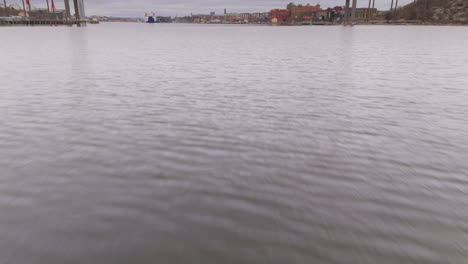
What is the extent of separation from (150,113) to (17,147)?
416 cm

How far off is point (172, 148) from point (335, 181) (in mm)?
3846

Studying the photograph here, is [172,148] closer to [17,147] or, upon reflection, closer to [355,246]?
[17,147]

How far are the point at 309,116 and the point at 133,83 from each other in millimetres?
10089

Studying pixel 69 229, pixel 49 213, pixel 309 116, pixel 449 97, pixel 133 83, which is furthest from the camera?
pixel 133 83

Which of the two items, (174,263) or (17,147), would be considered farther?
(17,147)

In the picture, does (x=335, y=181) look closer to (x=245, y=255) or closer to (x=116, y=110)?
(x=245, y=255)

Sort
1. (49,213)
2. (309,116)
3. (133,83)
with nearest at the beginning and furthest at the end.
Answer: (49,213)
(309,116)
(133,83)

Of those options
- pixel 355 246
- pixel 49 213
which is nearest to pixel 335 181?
pixel 355 246

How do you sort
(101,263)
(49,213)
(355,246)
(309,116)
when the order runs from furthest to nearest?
→ (309,116), (49,213), (355,246), (101,263)

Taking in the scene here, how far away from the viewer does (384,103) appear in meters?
13.0

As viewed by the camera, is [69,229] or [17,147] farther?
[17,147]

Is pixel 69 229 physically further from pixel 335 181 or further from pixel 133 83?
pixel 133 83

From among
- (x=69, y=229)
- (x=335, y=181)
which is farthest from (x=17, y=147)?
(x=335, y=181)

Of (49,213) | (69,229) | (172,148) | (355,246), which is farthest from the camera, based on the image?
(172,148)
